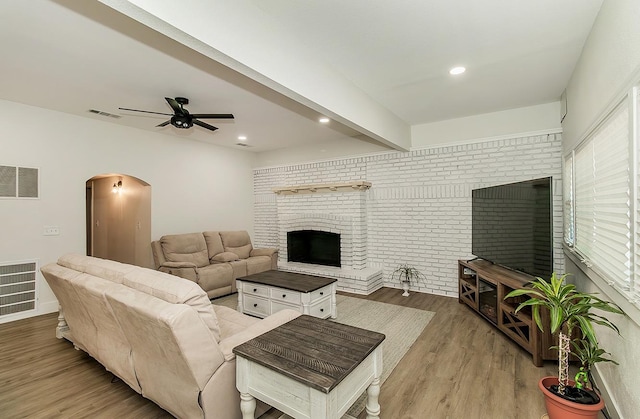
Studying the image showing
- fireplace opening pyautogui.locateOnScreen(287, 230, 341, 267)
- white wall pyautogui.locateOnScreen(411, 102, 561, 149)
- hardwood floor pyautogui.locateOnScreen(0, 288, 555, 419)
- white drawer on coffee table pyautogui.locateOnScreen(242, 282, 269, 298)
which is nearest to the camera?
hardwood floor pyautogui.locateOnScreen(0, 288, 555, 419)

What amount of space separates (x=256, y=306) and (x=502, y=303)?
2763mm

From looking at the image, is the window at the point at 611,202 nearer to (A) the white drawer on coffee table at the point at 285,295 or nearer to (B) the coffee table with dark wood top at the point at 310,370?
(B) the coffee table with dark wood top at the point at 310,370

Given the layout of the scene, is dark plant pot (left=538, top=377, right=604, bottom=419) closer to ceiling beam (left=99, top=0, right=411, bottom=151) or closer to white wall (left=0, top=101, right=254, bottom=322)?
ceiling beam (left=99, top=0, right=411, bottom=151)

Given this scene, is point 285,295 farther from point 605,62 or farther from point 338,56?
point 605,62

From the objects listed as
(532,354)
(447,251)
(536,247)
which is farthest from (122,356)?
(447,251)

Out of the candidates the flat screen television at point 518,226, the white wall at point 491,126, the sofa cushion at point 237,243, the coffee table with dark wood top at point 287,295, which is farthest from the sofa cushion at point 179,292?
the white wall at point 491,126

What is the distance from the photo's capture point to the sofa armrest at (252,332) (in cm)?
174

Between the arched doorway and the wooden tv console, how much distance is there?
4.98m

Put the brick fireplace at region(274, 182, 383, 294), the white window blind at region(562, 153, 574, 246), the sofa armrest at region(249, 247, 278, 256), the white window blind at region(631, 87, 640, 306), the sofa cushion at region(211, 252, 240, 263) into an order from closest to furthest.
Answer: the white window blind at region(631, 87, 640, 306) → the white window blind at region(562, 153, 574, 246) → the brick fireplace at region(274, 182, 383, 294) → the sofa cushion at region(211, 252, 240, 263) → the sofa armrest at region(249, 247, 278, 256)

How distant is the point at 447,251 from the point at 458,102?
2.18 meters

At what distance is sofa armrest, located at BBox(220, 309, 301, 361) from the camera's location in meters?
1.74

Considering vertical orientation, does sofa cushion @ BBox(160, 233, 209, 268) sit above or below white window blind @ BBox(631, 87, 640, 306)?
below

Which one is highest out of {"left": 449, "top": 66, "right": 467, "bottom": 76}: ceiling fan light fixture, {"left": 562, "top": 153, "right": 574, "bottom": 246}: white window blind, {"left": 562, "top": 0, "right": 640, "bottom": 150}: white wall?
{"left": 449, "top": 66, "right": 467, "bottom": 76}: ceiling fan light fixture

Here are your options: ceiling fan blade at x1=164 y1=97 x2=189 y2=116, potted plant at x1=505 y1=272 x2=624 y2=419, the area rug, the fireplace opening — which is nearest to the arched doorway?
the area rug
